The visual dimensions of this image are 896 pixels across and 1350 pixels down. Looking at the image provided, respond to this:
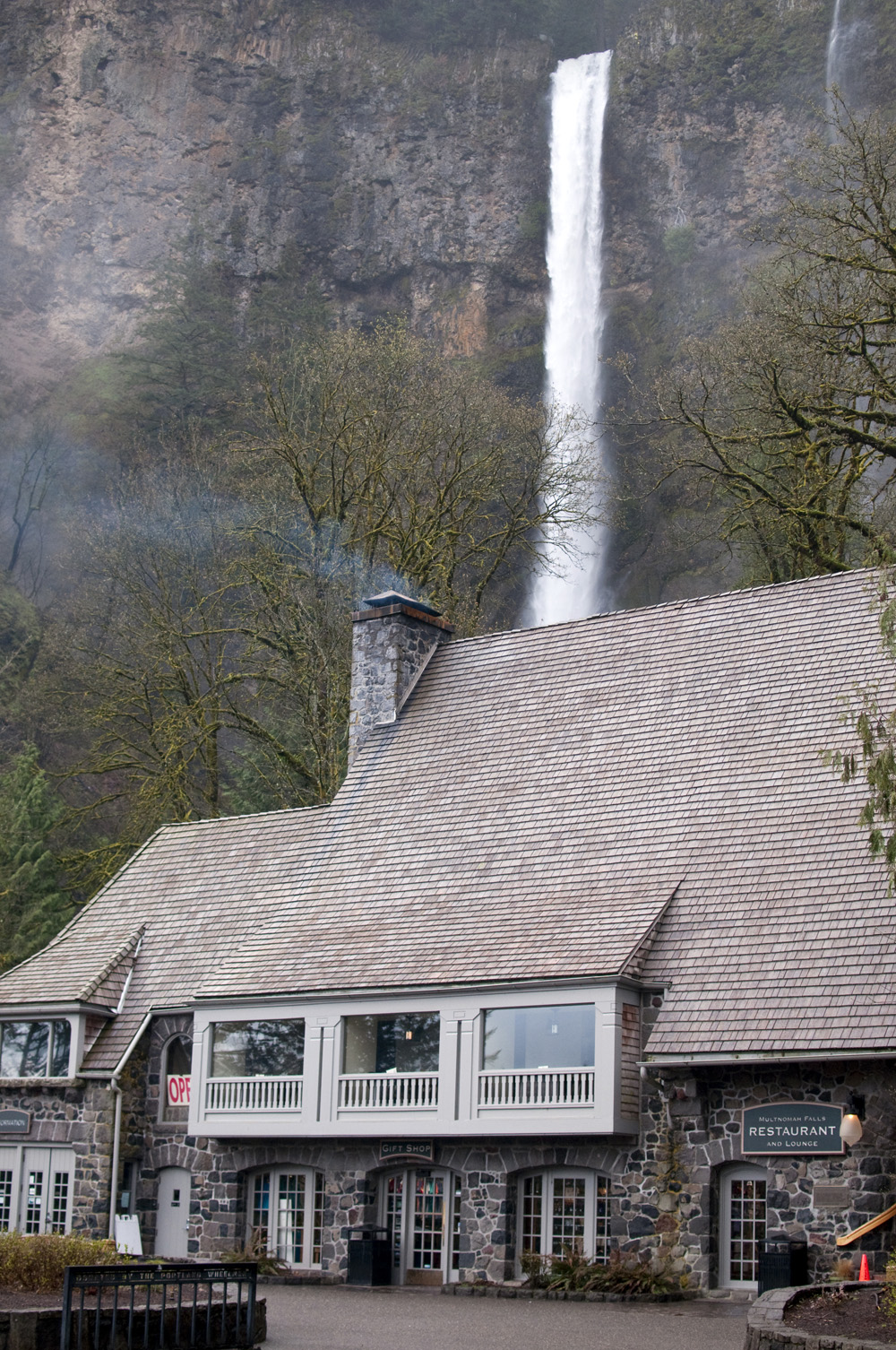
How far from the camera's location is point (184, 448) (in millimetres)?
50156

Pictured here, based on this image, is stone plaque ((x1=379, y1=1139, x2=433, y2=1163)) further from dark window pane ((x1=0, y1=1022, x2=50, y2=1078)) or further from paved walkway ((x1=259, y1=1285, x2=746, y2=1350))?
dark window pane ((x1=0, y1=1022, x2=50, y2=1078))

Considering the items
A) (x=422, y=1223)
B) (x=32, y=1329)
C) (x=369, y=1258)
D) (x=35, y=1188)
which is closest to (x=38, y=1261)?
(x=32, y=1329)

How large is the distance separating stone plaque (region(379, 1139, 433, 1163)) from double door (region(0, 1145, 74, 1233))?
557 centimetres

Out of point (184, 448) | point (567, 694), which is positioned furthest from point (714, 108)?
point (567, 694)

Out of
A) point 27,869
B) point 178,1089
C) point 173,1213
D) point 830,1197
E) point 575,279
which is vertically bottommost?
point 173,1213

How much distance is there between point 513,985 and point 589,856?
7.38 feet

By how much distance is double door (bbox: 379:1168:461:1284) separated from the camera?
18.3m

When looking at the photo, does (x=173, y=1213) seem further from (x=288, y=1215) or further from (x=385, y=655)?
(x=385, y=655)

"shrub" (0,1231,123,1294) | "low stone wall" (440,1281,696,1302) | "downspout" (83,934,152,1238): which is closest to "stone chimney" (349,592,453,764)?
"downspout" (83,934,152,1238)

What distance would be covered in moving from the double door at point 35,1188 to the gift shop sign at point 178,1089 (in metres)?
1.68

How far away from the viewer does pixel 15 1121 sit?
2252 centimetres

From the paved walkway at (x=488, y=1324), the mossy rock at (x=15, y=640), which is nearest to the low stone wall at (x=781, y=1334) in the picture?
the paved walkway at (x=488, y=1324)

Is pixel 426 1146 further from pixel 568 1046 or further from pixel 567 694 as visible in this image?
pixel 567 694

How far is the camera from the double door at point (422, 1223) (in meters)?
18.3
